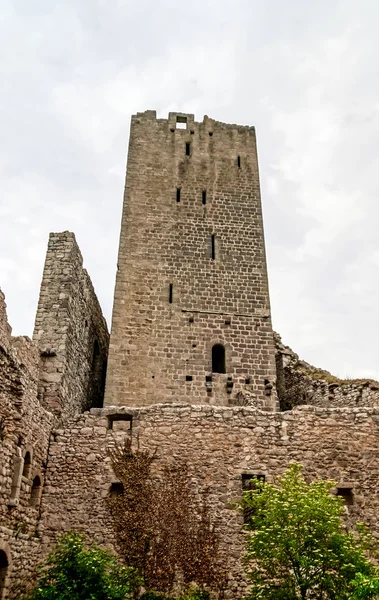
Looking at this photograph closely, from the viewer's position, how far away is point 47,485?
1188 cm

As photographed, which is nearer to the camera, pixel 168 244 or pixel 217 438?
pixel 217 438

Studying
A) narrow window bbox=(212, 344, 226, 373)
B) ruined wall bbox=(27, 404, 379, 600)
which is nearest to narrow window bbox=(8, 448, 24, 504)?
ruined wall bbox=(27, 404, 379, 600)

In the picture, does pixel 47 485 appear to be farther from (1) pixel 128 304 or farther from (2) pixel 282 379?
(2) pixel 282 379

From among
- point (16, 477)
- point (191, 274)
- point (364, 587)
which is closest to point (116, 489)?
point (16, 477)

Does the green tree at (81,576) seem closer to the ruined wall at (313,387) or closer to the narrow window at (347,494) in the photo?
the narrow window at (347,494)

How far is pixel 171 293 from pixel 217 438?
9.02m

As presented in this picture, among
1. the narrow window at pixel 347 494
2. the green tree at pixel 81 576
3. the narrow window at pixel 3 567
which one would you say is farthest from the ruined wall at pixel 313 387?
the narrow window at pixel 3 567

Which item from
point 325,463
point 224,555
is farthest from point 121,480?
point 325,463

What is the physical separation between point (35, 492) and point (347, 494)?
6.71 m

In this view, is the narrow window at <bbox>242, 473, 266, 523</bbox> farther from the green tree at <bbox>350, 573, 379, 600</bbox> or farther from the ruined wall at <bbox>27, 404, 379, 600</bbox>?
the green tree at <bbox>350, 573, 379, 600</bbox>

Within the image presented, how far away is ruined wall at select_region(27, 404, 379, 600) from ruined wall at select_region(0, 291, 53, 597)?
425 millimetres

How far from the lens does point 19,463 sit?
10.5 m

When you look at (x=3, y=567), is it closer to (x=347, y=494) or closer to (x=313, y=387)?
(x=347, y=494)

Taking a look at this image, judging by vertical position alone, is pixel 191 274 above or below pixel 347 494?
above
